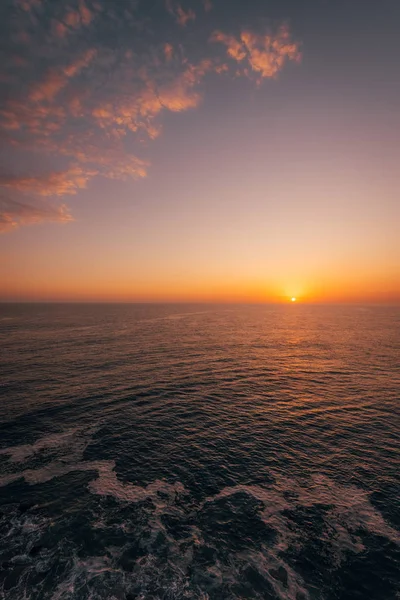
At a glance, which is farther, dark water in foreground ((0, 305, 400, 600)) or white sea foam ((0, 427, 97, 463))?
white sea foam ((0, 427, 97, 463))

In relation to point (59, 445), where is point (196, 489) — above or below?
below

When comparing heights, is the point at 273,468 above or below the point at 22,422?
below

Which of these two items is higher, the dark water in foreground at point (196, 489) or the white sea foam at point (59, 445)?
the white sea foam at point (59, 445)

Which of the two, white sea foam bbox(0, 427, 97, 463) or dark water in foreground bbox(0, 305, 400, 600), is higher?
white sea foam bbox(0, 427, 97, 463)

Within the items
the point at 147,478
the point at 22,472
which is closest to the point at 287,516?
the point at 147,478

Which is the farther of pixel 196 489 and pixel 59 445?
pixel 59 445

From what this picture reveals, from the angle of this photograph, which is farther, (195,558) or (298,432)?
(298,432)

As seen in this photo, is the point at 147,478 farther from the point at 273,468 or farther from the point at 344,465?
the point at 344,465

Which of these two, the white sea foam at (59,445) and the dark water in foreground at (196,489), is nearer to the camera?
the dark water in foreground at (196,489)
